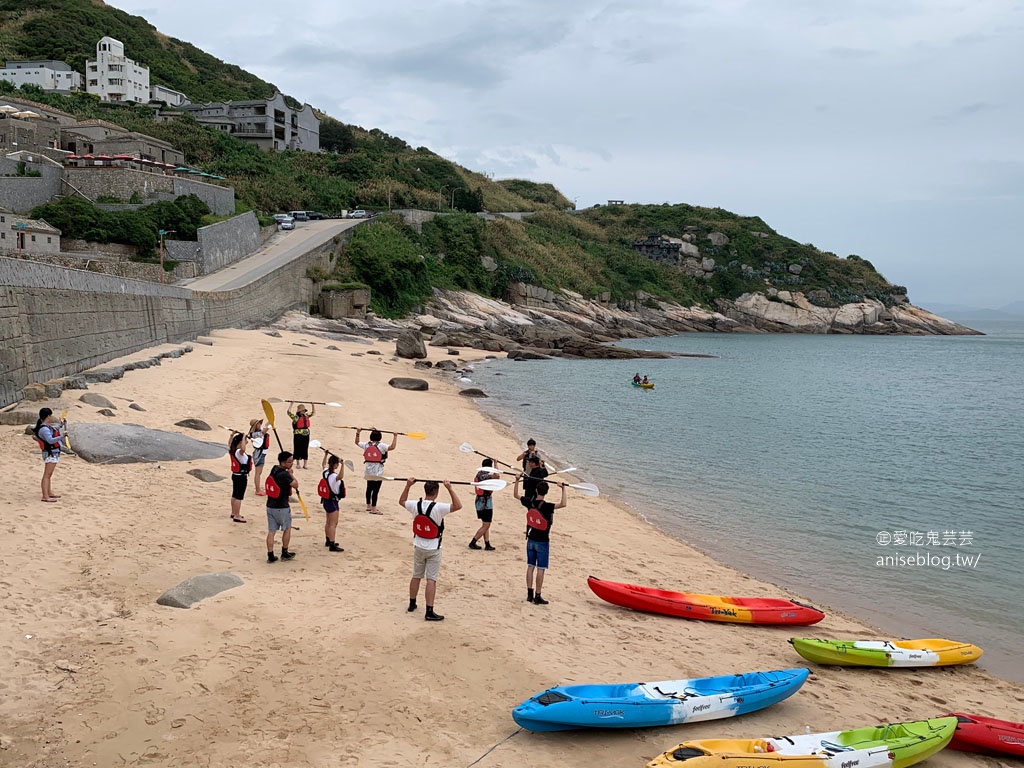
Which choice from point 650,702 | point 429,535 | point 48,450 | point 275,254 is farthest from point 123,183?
point 650,702

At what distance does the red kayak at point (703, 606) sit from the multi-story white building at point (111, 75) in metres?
90.8

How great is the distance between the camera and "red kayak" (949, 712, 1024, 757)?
7.37 metres

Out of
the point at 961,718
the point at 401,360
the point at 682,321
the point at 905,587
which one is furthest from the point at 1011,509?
the point at 682,321

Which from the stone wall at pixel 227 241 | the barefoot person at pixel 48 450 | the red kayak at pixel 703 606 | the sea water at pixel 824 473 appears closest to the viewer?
the red kayak at pixel 703 606

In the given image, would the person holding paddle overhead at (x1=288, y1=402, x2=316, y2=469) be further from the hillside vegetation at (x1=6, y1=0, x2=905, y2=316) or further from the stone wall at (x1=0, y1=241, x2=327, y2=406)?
the hillside vegetation at (x1=6, y1=0, x2=905, y2=316)

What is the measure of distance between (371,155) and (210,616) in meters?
87.6

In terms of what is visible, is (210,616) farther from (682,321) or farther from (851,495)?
(682,321)

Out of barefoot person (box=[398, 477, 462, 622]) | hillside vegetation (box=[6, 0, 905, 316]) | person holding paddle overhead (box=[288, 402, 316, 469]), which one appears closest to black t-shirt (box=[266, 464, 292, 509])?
barefoot person (box=[398, 477, 462, 622])

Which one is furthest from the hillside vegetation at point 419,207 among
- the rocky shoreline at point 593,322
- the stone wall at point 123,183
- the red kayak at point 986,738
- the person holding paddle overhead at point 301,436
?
the red kayak at point 986,738

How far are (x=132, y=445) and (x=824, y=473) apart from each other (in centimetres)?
1922

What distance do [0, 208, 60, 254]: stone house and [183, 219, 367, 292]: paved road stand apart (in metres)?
6.54

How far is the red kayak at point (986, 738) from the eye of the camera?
7369mm

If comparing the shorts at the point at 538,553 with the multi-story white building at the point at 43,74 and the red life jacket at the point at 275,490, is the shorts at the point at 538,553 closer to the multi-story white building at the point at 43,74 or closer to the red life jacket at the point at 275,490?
the red life jacket at the point at 275,490

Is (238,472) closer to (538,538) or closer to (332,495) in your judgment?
(332,495)
